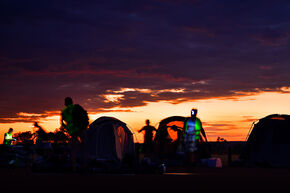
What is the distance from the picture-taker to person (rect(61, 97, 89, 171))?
54.4 feet

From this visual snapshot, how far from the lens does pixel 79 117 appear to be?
54.5ft

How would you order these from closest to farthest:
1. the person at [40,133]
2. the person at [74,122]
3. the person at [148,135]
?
1. the person at [74,122]
2. the person at [40,133]
3. the person at [148,135]

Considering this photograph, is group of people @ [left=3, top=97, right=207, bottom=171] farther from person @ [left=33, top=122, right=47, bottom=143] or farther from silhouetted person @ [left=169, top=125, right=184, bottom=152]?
silhouetted person @ [left=169, top=125, right=184, bottom=152]

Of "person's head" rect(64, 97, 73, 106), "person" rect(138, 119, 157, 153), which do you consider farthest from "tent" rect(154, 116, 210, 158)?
"person's head" rect(64, 97, 73, 106)

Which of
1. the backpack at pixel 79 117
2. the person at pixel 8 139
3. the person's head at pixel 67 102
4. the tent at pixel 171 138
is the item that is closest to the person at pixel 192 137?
the tent at pixel 171 138

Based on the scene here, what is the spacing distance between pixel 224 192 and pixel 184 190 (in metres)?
0.89

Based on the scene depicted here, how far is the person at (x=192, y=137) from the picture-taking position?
21766mm

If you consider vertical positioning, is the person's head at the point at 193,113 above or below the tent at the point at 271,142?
above

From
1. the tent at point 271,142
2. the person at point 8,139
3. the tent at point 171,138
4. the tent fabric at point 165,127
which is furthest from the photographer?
the tent fabric at point 165,127

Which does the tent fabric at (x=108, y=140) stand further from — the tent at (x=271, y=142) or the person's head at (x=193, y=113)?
the tent at (x=271, y=142)

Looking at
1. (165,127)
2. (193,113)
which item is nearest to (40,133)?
(193,113)

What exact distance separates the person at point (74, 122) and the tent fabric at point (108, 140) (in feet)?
21.5

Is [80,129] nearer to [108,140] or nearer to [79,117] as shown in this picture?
[79,117]

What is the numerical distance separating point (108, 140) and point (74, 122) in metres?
8.17
